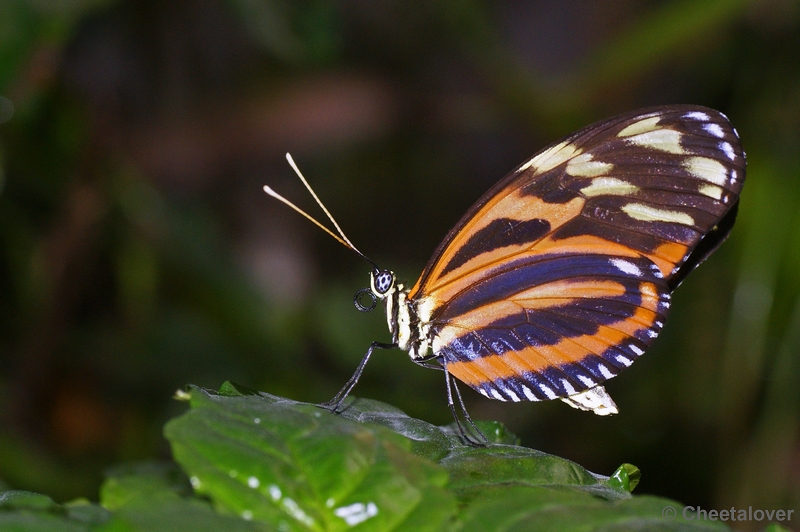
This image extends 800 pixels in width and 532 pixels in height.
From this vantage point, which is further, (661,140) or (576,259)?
(576,259)

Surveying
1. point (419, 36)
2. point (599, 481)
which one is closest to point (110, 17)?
point (419, 36)

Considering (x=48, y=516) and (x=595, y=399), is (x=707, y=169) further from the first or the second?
(x=48, y=516)

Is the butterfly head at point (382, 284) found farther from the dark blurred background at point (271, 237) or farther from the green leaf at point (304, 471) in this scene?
the dark blurred background at point (271, 237)

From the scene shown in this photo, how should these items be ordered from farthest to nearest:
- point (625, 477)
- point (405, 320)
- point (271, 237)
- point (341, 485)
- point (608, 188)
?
1. point (271, 237)
2. point (405, 320)
3. point (608, 188)
4. point (625, 477)
5. point (341, 485)

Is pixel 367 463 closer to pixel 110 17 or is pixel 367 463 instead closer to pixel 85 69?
pixel 110 17

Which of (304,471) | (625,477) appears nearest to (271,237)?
(625,477)

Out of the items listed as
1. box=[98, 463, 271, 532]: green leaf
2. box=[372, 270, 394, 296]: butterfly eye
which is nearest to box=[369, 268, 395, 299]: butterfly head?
box=[372, 270, 394, 296]: butterfly eye

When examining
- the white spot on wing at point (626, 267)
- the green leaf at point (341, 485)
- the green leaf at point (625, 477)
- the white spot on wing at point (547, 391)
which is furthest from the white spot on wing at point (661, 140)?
the green leaf at point (341, 485)

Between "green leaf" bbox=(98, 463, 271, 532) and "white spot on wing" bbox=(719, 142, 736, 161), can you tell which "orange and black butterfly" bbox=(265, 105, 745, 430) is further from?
"green leaf" bbox=(98, 463, 271, 532)
